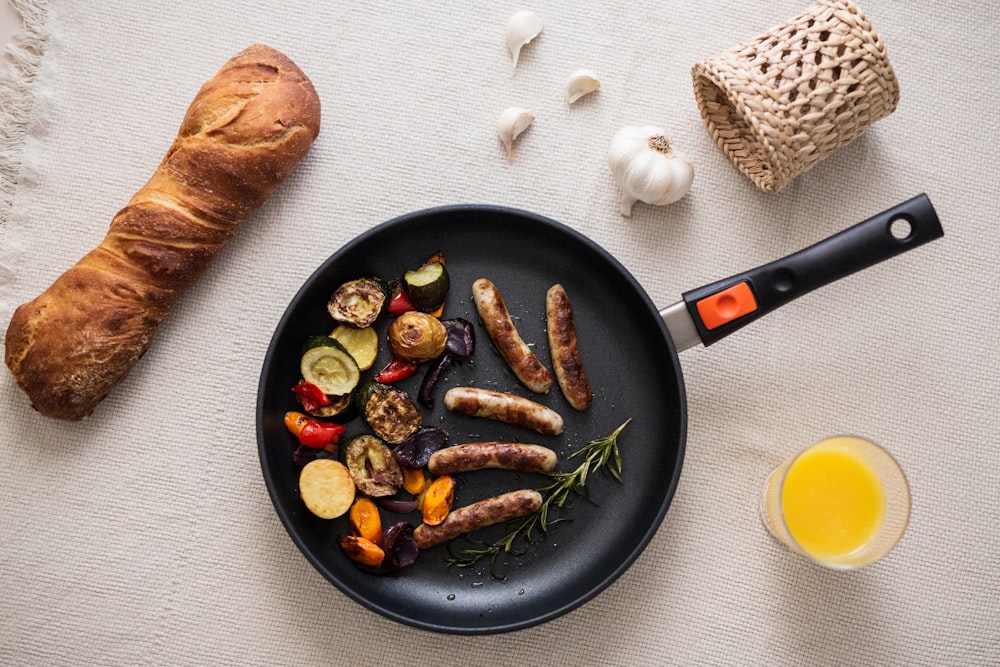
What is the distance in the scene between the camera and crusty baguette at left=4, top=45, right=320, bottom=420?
196 centimetres

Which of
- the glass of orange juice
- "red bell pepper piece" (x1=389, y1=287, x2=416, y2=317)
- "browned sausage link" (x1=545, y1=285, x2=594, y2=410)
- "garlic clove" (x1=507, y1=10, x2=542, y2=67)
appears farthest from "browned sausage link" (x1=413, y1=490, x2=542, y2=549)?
"garlic clove" (x1=507, y1=10, x2=542, y2=67)

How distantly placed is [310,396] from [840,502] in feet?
4.69

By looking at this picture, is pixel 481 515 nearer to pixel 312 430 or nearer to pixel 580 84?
pixel 312 430

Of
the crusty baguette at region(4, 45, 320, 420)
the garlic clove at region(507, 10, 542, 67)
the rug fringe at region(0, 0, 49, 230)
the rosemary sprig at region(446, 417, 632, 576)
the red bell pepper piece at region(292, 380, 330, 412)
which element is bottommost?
the rosemary sprig at region(446, 417, 632, 576)

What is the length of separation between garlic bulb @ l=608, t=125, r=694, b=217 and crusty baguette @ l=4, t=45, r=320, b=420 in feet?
2.92

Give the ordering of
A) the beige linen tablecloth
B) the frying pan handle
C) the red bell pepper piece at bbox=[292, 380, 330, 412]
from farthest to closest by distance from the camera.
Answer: the beige linen tablecloth < the red bell pepper piece at bbox=[292, 380, 330, 412] < the frying pan handle

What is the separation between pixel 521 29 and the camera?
2.16m

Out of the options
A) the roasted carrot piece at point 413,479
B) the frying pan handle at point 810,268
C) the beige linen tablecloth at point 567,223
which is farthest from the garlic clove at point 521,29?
the roasted carrot piece at point 413,479

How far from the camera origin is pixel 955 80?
226 cm

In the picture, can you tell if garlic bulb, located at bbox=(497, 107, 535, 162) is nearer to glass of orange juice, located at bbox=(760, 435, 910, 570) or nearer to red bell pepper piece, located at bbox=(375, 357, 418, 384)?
red bell pepper piece, located at bbox=(375, 357, 418, 384)

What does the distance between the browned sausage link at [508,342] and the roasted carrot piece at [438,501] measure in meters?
0.35

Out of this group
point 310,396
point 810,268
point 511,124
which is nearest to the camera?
point 810,268

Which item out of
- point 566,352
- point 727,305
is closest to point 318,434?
point 566,352

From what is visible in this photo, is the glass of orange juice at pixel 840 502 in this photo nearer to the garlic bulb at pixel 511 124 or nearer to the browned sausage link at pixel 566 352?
the browned sausage link at pixel 566 352
